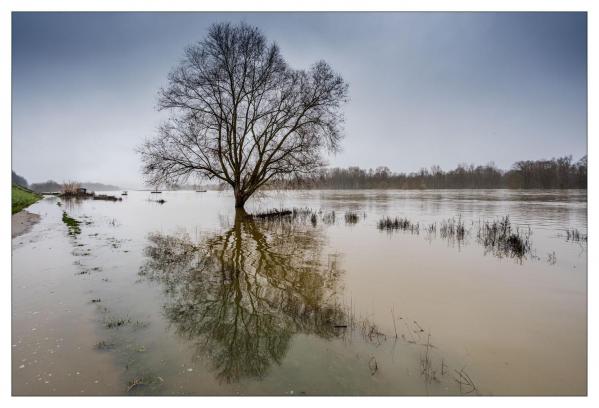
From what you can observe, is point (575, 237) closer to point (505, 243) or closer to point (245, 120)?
point (505, 243)

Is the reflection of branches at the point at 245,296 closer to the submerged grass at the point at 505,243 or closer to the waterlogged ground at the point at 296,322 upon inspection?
the waterlogged ground at the point at 296,322

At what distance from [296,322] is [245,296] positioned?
4.51 ft

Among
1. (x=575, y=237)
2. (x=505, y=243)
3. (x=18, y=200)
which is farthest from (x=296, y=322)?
(x=18, y=200)

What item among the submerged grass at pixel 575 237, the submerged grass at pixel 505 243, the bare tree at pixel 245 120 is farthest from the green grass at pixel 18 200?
the submerged grass at pixel 575 237

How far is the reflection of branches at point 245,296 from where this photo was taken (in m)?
3.71

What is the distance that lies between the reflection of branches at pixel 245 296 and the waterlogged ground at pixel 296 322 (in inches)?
1.3

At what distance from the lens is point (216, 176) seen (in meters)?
20.5

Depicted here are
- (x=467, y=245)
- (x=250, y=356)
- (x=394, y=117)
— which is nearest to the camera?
(x=250, y=356)

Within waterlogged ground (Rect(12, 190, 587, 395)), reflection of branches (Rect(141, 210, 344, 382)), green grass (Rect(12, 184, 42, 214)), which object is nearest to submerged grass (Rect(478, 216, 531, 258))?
waterlogged ground (Rect(12, 190, 587, 395))
